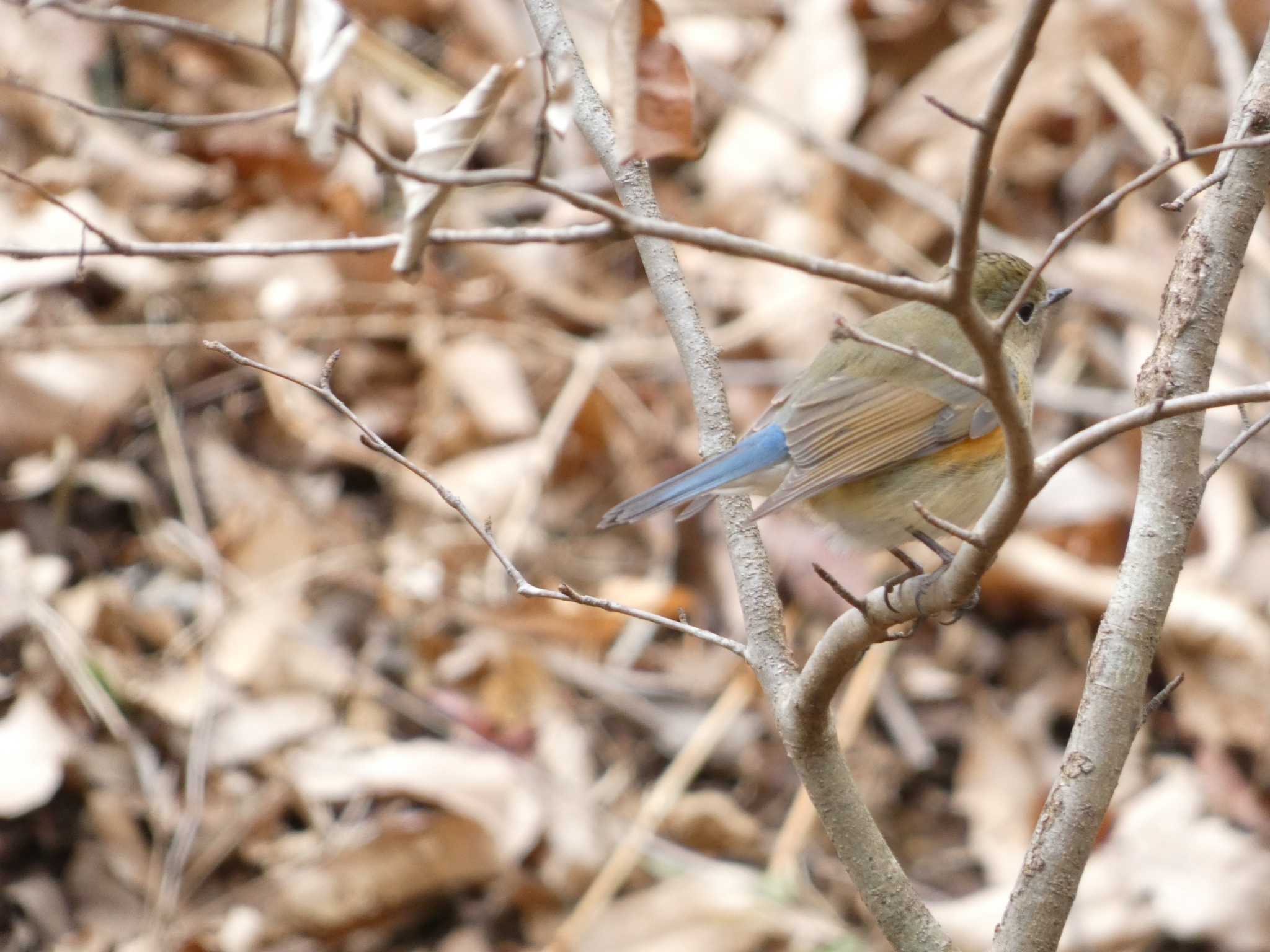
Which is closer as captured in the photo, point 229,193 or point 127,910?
point 127,910

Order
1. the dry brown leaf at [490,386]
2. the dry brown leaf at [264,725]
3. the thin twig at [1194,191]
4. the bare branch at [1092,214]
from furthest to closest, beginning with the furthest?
the dry brown leaf at [490,386]
the dry brown leaf at [264,725]
the thin twig at [1194,191]
the bare branch at [1092,214]

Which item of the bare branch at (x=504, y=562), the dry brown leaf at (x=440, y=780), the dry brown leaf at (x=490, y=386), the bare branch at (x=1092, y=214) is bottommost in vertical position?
the dry brown leaf at (x=440, y=780)

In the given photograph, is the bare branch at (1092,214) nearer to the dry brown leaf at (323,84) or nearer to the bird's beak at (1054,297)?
the dry brown leaf at (323,84)

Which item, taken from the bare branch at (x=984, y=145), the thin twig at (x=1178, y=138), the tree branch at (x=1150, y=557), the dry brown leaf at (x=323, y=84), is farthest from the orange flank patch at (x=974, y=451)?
the dry brown leaf at (x=323, y=84)

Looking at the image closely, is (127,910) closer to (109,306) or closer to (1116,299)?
(109,306)

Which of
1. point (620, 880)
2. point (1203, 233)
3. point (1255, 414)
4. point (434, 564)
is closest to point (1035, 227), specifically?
point (1255, 414)
